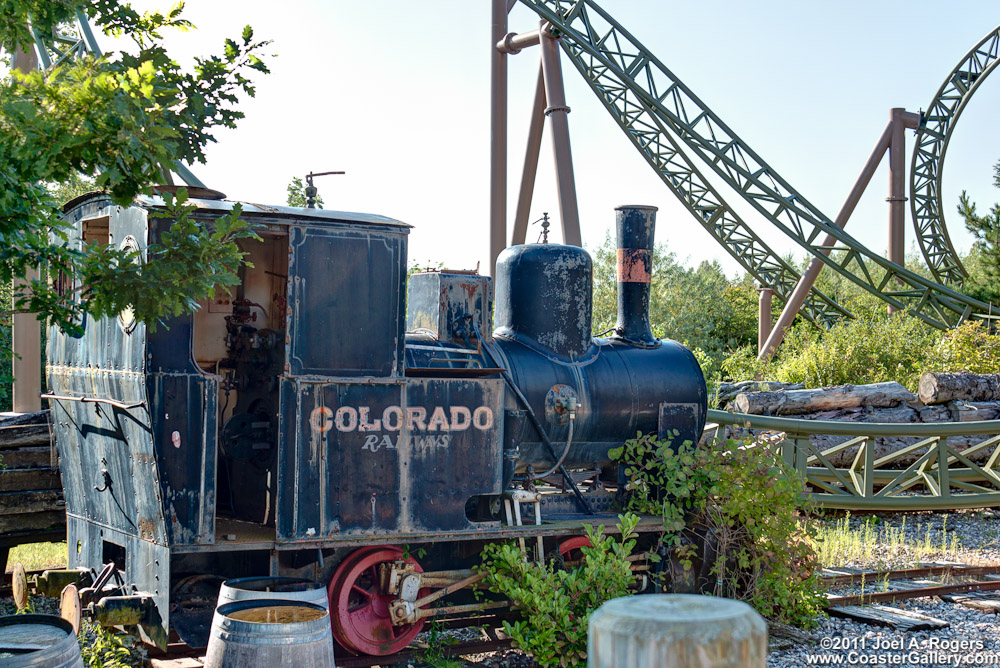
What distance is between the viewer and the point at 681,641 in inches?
89.0

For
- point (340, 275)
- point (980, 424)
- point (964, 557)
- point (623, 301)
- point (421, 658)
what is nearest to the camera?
point (340, 275)

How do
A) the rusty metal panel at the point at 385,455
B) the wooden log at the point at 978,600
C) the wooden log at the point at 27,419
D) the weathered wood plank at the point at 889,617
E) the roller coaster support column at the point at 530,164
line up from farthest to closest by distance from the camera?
1. the roller coaster support column at the point at 530,164
2. the wooden log at the point at 978,600
3. the wooden log at the point at 27,419
4. the weathered wood plank at the point at 889,617
5. the rusty metal panel at the point at 385,455

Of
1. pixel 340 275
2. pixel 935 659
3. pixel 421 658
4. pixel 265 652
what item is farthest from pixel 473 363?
pixel 935 659

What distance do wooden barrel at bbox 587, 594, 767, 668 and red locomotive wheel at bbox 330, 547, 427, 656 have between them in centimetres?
423

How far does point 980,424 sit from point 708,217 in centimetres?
1056

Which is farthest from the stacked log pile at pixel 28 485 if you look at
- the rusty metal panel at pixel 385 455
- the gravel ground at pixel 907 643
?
the gravel ground at pixel 907 643

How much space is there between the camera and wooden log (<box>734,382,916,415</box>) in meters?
12.8

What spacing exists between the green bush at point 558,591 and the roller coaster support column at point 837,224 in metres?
13.9

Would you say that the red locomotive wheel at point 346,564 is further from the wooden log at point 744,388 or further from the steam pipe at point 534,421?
the wooden log at point 744,388

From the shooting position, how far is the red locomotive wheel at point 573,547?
7.20 metres

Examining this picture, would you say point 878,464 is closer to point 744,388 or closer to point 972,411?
point 972,411

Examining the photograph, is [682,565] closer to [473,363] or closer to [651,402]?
[651,402]

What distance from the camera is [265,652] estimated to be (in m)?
4.70

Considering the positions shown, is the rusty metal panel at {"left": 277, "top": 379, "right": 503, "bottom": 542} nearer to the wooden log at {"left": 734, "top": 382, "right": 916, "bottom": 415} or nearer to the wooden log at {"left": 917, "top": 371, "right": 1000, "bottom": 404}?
the wooden log at {"left": 734, "top": 382, "right": 916, "bottom": 415}
